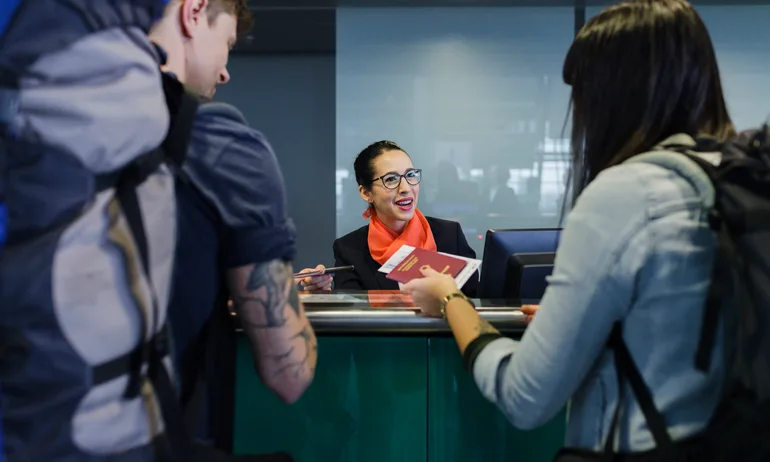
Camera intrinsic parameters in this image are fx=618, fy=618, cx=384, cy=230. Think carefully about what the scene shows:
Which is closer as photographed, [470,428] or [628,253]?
[628,253]

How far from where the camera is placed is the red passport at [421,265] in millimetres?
1521

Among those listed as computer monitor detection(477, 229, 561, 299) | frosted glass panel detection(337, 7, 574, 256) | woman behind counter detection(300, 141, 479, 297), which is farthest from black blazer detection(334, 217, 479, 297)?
frosted glass panel detection(337, 7, 574, 256)

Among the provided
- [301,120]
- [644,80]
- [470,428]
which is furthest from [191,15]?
[301,120]

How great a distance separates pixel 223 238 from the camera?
0.92 meters

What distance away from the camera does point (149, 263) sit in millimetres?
773

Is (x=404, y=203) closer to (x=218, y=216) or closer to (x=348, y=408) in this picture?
(x=348, y=408)

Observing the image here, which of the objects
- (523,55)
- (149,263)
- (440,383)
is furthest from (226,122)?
(523,55)

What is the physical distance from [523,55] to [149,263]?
4.77 m

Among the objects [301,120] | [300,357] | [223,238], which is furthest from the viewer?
[301,120]

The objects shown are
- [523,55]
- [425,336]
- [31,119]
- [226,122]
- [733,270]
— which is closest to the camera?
[31,119]

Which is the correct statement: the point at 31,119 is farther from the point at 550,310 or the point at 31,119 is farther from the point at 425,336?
the point at 425,336

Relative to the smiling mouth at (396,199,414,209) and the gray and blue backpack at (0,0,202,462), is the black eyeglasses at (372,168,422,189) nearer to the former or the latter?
the smiling mouth at (396,199,414,209)

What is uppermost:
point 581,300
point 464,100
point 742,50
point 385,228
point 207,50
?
point 742,50

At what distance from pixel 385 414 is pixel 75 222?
0.96m
